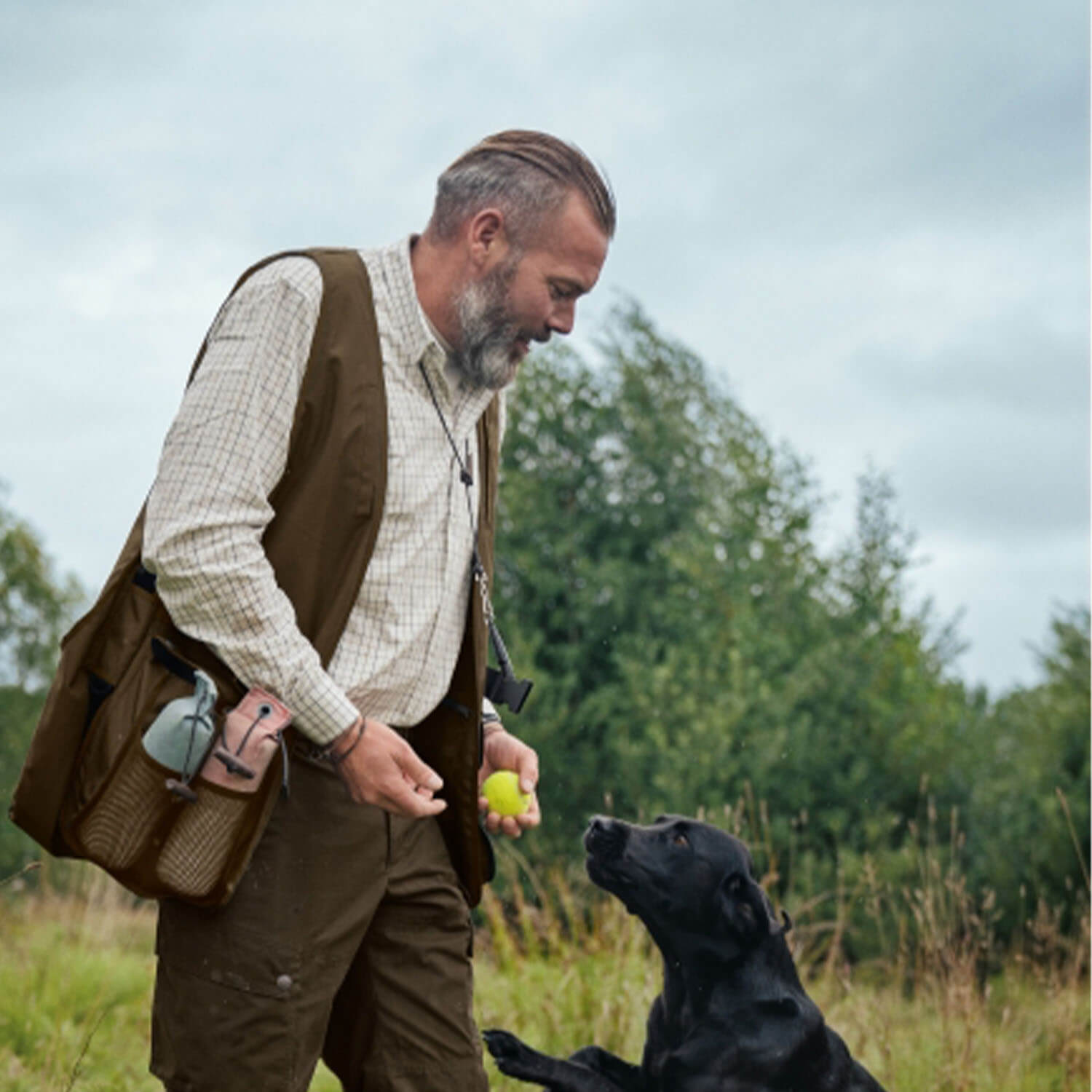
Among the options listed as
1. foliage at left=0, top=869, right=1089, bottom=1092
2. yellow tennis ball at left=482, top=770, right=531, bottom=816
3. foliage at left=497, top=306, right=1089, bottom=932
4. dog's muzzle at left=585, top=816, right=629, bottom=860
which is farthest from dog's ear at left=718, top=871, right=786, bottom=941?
foliage at left=497, top=306, right=1089, bottom=932

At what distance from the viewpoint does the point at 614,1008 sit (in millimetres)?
5316

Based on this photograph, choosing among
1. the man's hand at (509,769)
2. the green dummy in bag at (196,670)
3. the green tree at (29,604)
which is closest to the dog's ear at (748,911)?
the man's hand at (509,769)

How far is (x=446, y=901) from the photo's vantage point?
2.85 metres

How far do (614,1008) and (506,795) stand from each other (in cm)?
274

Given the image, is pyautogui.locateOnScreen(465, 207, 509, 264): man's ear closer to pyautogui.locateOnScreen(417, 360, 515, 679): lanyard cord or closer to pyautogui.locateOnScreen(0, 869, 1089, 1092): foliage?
pyautogui.locateOnScreen(417, 360, 515, 679): lanyard cord

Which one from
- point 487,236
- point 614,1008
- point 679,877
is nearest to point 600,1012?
point 614,1008

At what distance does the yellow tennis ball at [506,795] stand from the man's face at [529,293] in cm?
81

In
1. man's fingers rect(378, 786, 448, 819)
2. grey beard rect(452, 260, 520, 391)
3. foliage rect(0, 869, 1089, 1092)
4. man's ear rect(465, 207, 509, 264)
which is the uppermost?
man's ear rect(465, 207, 509, 264)

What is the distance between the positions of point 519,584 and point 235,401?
30.0 feet

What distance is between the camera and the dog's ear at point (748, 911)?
3564 millimetres

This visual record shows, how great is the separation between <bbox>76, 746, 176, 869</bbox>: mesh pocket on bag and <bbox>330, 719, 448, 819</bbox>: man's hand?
30 centimetres

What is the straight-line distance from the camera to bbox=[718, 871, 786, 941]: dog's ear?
3.56 meters

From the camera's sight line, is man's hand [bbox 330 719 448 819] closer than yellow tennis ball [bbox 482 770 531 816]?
Yes

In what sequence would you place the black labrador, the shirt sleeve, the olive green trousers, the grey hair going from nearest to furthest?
the shirt sleeve, the olive green trousers, the grey hair, the black labrador
